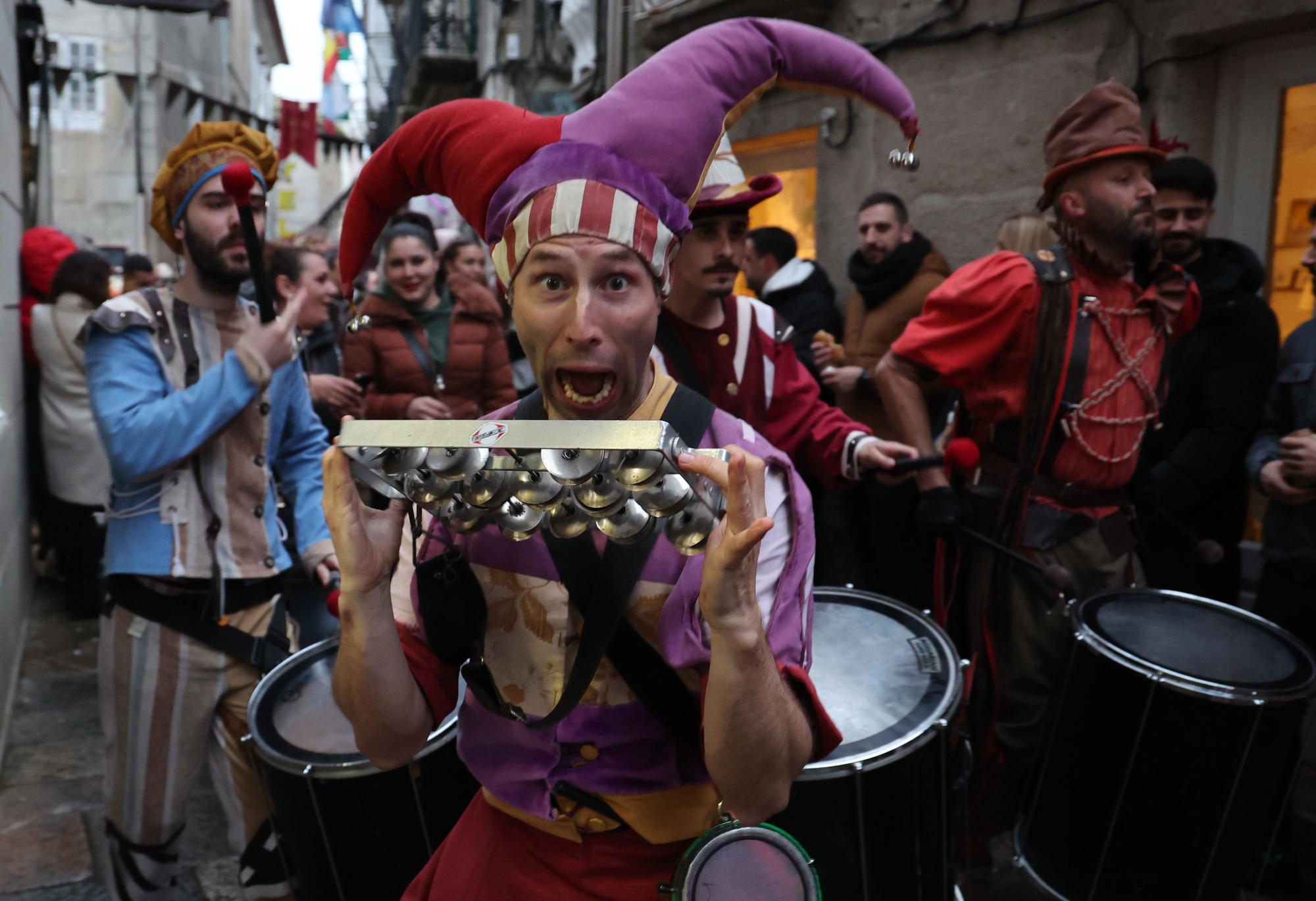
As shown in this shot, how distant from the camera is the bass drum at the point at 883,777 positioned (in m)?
2.04

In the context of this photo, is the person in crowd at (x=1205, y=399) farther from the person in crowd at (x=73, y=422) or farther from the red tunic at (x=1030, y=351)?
the person in crowd at (x=73, y=422)

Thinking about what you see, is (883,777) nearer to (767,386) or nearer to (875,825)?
(875,825)

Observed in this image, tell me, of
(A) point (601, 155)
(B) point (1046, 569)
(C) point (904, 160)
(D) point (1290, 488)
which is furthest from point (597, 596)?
(D) point (1290, 488)

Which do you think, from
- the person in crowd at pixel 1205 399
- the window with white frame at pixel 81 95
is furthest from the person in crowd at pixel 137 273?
the window with white frame at pixel 81 95

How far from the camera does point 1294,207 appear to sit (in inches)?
181

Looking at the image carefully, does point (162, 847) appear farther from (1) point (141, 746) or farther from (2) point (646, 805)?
(2) point (646, 805)

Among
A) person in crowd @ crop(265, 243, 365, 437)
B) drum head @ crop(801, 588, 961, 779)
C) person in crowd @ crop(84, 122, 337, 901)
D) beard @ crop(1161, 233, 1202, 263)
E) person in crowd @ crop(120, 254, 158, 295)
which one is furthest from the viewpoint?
person in crowd @ crop(120, 254, 158, 295)

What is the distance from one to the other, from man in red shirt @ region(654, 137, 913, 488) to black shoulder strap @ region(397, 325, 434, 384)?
7.35 feet

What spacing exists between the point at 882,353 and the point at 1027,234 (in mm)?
1023

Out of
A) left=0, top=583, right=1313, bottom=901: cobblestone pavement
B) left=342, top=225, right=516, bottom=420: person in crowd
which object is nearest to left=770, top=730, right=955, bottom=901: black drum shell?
left=0, top=583, right=1313, bottom=901: cobblestone pavement

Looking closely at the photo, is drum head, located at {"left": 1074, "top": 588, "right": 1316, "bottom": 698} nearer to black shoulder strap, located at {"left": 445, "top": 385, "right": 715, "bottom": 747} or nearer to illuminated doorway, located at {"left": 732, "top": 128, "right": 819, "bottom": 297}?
black shoulder strap, located at {"left": 445, "top": 385, "right": 715, "bottom": 747}

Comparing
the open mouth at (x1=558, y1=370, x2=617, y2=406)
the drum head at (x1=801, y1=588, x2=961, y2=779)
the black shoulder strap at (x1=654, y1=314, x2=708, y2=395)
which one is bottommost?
the drum head at (x1=801, y1=588, x2=961, y2=779)

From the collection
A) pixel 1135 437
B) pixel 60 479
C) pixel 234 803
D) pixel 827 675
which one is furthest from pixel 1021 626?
pixel 60 479

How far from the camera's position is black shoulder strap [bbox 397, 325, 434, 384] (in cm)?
519
